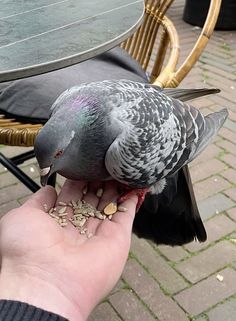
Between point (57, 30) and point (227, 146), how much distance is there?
6.88 ft

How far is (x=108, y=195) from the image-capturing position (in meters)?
2.03

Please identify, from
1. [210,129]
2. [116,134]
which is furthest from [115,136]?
[210,129]

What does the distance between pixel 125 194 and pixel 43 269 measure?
62cm

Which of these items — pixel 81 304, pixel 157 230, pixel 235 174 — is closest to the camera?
pixel 81 304

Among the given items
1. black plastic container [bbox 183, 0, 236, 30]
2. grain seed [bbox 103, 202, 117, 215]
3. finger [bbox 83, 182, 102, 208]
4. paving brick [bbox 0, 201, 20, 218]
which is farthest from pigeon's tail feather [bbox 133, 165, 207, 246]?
black plastic container [bbox 183, 0, 236, 30]

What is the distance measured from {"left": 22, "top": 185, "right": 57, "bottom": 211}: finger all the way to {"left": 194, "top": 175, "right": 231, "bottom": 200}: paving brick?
1.49 meters

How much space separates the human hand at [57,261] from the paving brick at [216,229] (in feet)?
3.73

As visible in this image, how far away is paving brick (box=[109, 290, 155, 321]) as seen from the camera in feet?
7.89

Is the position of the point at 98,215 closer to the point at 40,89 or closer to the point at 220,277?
the point at 40,89

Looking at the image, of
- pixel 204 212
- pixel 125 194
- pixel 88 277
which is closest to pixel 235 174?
pixel 204 212

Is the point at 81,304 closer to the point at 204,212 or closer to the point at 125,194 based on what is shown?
the point at 125,194

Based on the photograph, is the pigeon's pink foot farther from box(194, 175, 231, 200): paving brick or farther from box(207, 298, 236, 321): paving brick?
box(194, 175, 231, 200): paving brick

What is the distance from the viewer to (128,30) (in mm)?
1922

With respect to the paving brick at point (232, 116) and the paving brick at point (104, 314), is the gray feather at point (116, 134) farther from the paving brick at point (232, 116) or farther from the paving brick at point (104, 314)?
the paving brick at point (232, 116)
